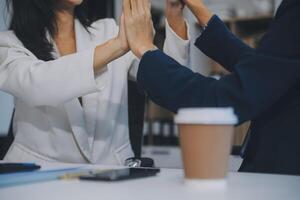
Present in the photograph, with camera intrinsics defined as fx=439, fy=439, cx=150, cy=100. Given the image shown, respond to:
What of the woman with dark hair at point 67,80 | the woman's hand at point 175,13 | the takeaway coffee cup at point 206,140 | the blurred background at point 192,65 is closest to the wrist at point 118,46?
the woman with dark hair at point 67,80

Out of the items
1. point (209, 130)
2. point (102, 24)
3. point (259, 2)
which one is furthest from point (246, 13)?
point (209, 130)

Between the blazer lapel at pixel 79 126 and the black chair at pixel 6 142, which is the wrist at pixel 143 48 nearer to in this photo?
the blazer lapel at pixel 79 126

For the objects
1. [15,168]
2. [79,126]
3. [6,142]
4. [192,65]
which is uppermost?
[15,168]

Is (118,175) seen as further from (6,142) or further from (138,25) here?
(6,142)

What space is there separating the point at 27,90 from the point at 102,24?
507mm

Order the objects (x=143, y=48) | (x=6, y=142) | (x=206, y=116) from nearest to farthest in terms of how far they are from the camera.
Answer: (x=206, y=116) → (x=143, y=48) → (x=6, y=142)

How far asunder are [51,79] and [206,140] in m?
0.63

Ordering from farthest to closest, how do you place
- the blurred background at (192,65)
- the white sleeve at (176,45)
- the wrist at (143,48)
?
the blurred background at (192,65), the white sleeve at (176,45), the wrist at (143,48)

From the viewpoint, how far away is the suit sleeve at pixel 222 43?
44.5 inches

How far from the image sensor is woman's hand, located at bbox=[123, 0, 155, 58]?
3.16 feet

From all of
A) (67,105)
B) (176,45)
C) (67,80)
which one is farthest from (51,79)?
(176,45)

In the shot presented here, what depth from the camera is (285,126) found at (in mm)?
841

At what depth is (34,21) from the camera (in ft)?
4.88

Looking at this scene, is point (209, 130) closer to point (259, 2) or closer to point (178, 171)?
point (178, 171)
